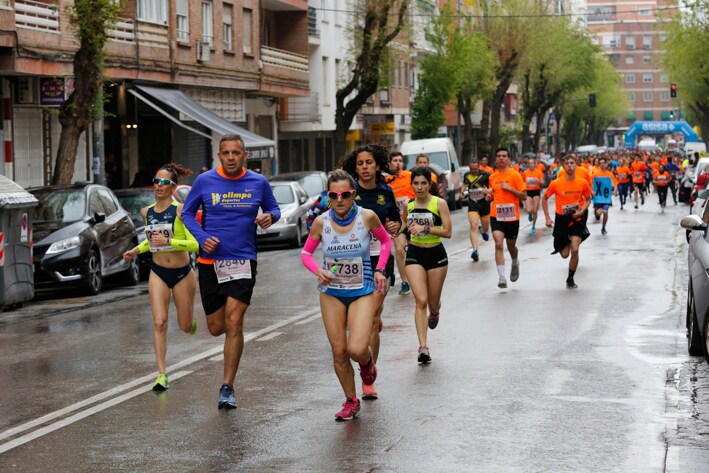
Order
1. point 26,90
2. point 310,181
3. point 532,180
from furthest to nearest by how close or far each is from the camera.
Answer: point 310,181 < point 532,180 < point 26,90

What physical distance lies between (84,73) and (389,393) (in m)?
15.6

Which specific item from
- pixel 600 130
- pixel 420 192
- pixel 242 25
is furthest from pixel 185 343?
pixel 600 130

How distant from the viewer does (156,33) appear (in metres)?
35.3

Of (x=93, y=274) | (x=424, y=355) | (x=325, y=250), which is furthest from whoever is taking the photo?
(x=93, y=274)

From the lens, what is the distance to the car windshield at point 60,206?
65.0ft

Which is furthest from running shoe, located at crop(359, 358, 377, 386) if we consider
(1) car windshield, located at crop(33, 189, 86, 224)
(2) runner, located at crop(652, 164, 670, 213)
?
(2) runner, located at crop(652, 164, 670, 213)

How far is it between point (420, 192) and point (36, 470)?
5521mm

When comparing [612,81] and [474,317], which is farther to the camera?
[612,81]

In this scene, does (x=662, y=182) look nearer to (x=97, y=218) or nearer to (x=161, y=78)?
(x=161, y=78)

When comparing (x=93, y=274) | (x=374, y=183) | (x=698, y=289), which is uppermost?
(x=374, y=183)

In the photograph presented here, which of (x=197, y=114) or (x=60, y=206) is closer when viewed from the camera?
(x=60, y=206)

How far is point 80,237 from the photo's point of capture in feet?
63.0

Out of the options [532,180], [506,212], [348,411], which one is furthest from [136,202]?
[348,411]

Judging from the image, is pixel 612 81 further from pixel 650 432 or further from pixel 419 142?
pixel 650 432
